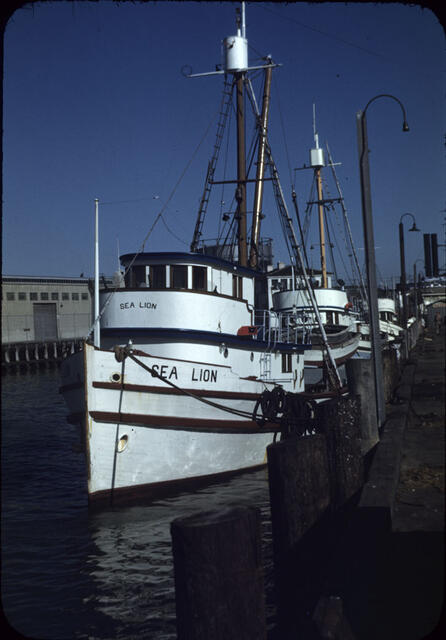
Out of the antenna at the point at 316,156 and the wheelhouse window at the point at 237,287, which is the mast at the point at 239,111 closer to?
the wheelhouse window at the point at 237,287

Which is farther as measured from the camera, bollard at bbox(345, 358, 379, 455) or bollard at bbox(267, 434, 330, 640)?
bollard at bbox(345, 358, 379, 455)

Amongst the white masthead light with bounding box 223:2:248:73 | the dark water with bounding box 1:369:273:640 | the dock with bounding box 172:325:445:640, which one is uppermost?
the white masthead light with bounding box 223:2:248:73

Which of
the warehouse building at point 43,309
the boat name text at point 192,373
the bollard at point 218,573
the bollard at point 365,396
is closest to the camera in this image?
the bollard at point 218,573

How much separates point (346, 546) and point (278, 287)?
1259 inches

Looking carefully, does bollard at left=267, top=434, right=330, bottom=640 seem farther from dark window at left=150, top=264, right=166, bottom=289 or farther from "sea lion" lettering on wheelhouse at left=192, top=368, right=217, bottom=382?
dark window at left=150, top=264, right=166, bottom=289

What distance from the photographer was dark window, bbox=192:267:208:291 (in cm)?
1467

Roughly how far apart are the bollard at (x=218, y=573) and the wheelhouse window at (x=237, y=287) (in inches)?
473

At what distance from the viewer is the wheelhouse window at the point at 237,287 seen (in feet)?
53.8

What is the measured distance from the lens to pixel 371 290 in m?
9.72

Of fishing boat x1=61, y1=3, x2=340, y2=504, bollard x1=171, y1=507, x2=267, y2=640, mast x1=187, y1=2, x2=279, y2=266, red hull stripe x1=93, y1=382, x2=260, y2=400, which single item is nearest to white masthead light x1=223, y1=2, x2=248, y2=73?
mast x1=187, y1=2, x2=279, y2=266

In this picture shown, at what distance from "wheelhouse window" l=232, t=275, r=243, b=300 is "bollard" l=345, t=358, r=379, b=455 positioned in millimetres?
6111

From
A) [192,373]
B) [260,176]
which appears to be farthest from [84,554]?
[260,176]

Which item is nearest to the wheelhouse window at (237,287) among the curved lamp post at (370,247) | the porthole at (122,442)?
the porthole at (122,442)

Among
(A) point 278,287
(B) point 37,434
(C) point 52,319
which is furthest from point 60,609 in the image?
(C) point 52,319
